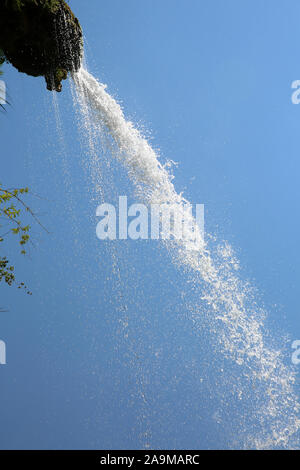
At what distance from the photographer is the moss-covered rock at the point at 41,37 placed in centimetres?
455

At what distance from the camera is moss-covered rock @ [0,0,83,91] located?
4.55m

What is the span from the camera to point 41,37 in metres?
4.94

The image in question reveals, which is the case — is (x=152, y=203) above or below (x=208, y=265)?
above

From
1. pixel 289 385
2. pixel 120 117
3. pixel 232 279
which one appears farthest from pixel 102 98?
pixel 289 385

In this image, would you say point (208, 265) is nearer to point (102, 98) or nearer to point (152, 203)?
point (152, 203)
